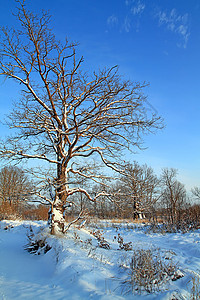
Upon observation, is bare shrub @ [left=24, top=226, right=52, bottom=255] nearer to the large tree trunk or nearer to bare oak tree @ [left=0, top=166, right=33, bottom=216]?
the large tree trunk

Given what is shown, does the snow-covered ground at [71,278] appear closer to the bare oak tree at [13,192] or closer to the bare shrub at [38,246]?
the bare shrub at [38,246]

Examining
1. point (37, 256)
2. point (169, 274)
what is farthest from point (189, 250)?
point (37, 256)

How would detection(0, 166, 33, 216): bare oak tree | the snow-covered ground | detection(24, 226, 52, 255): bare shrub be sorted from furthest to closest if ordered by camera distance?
1. detection(0, 166, 33, 216): bare oak tree
2. detection(24, 226, 52, 255): bare shrub
3. the snow-covered ground

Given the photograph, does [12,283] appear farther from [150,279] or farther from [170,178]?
[170,178]

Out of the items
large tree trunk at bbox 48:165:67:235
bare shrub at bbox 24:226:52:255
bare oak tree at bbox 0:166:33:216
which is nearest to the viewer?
bare shrub at bbox 24:226:52:255

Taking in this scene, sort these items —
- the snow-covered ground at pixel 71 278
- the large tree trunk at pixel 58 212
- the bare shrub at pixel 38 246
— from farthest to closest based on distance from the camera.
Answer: the large tree trunk at pixel 58 212 < the bare shrub at pixel 38 246 < the snow-covered ground at pixel 71 278

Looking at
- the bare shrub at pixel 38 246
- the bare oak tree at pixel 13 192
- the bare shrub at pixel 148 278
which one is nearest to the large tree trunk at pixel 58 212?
the bare shrub at pixel 38 246

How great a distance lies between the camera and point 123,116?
8.81 metres

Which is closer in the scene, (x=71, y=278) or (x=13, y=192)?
(x=71, y=278)

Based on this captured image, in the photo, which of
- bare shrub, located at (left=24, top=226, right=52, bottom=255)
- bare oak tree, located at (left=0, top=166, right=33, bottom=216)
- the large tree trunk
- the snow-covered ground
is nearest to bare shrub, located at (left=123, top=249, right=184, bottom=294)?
the snow-covered ground

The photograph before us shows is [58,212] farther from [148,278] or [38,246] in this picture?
[148,278]

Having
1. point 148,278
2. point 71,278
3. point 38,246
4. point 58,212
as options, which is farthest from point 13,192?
point 148,278

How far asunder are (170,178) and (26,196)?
29.4 metres

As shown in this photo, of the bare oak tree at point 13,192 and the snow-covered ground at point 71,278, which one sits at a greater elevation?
the bare oak tree at point 13,192
